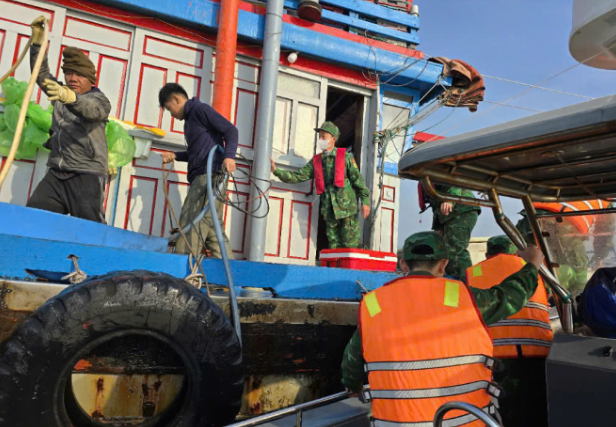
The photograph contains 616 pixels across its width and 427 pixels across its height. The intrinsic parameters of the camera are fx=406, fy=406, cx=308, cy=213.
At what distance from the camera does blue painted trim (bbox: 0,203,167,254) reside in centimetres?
254

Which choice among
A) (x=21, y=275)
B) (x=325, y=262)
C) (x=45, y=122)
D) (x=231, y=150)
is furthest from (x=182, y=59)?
(x=21, y=275)

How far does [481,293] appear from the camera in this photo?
197 cm

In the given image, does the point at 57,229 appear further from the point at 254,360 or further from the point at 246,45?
the point at 246,45

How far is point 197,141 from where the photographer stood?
3.97m

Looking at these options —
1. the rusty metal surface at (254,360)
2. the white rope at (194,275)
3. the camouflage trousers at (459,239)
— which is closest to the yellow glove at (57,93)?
the rusty metal surface at (254,360)

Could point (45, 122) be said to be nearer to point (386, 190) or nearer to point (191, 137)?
point (191, 137)

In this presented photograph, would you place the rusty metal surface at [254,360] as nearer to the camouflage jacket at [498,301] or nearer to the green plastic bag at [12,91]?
the camouflage jacket at [498,301]

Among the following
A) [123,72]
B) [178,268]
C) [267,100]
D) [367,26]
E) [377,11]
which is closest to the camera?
[178,268]

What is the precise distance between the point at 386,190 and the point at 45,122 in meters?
4.64

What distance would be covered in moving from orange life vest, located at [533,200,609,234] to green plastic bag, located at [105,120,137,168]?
421cm

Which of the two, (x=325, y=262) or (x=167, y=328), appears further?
(x=325, y=262)

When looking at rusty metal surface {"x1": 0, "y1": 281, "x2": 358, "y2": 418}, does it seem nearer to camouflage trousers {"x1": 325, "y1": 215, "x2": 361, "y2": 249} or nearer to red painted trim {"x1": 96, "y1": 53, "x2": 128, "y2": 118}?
camouflage trousers {"x1": 325, "y1": 215, "x2": 361, "y2": 249}

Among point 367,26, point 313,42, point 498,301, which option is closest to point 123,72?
point 313,42

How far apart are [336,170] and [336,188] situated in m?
0.23
